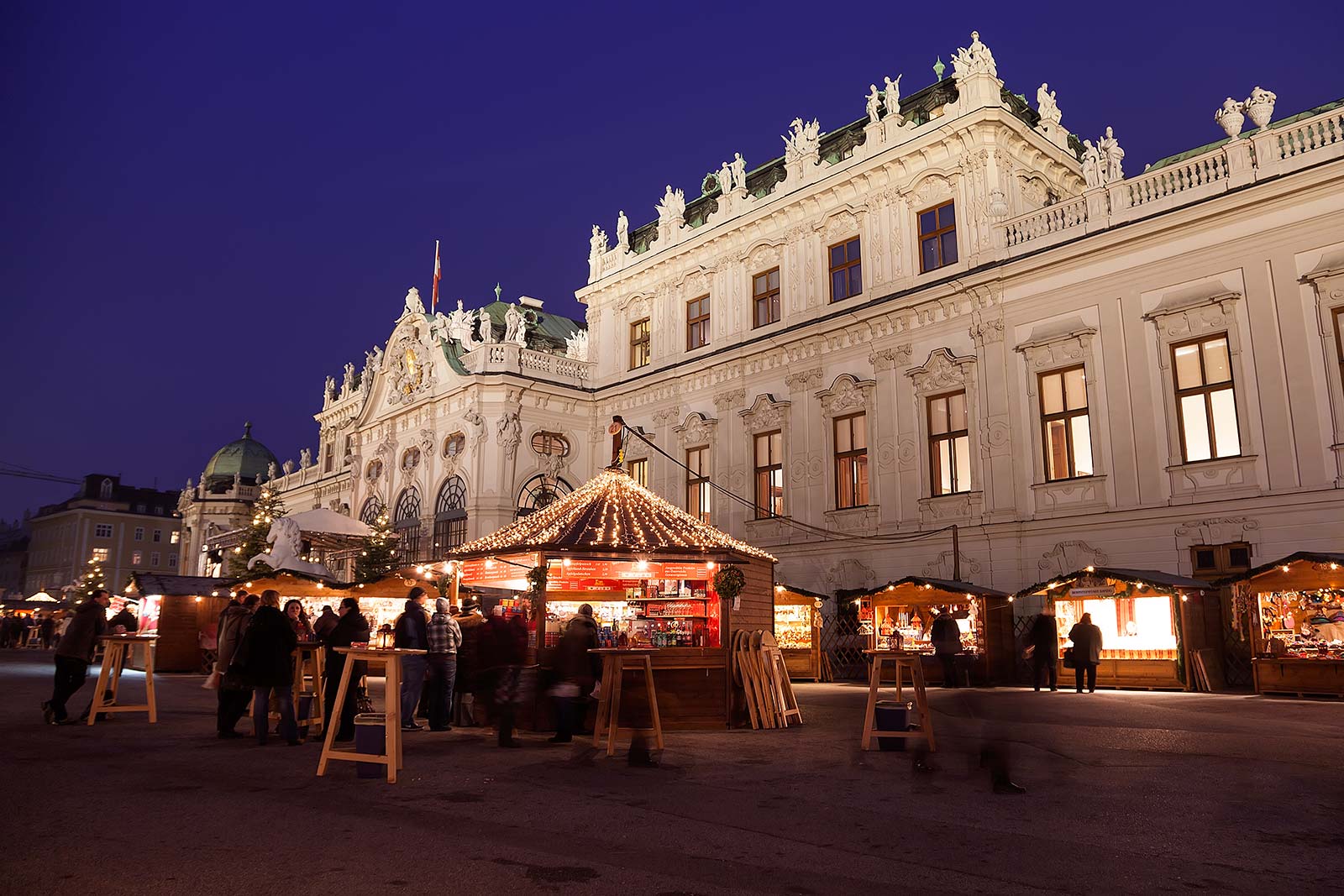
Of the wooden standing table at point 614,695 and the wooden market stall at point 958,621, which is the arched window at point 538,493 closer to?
the wooden market stall at point 958,621

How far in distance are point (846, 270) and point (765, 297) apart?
10.6ft

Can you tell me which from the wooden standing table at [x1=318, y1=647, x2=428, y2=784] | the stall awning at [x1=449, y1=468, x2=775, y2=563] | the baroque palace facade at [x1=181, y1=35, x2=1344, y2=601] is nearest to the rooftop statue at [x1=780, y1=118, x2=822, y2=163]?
the baroque palace facade at [x1=181, y1=35, x2=1344, y2=601]

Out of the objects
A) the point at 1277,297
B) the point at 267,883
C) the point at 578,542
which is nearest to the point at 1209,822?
the point at 267,883

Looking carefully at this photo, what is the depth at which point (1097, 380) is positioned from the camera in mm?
21656

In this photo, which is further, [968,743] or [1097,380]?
[1097,380]

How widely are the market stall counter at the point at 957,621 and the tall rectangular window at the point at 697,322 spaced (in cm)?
1202

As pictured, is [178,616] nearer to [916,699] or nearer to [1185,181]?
[916,699]

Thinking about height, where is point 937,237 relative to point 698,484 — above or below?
above

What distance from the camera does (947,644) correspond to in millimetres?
19281

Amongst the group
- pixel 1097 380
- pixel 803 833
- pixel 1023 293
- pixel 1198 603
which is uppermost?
pixel 1023 293

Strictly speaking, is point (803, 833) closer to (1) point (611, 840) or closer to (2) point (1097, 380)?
(1) point (611, 840)

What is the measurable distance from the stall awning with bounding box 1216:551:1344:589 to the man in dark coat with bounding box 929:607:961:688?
5.43m

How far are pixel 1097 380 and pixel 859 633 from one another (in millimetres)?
8485

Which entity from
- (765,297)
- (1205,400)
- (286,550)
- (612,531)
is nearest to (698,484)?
(765,297)
